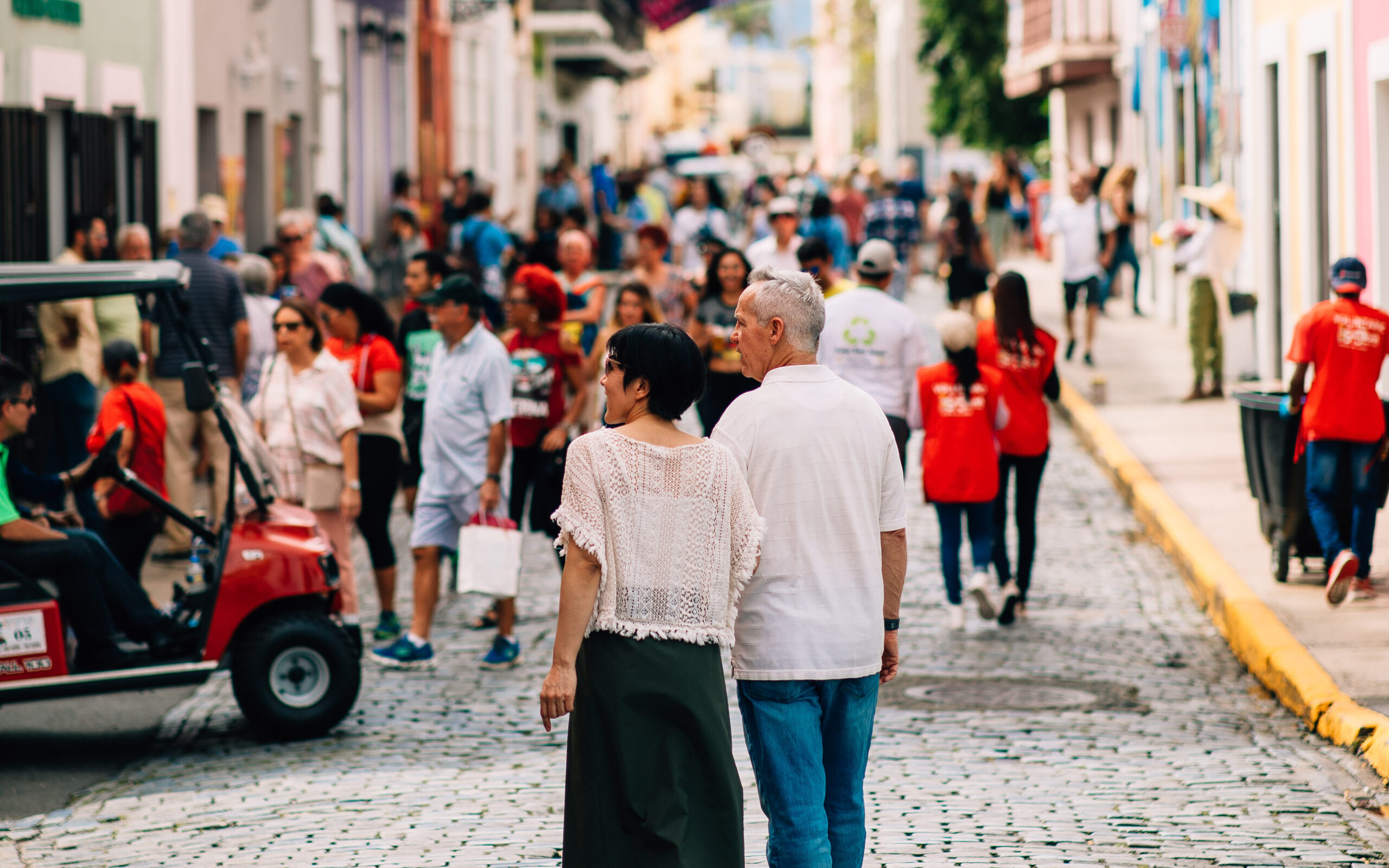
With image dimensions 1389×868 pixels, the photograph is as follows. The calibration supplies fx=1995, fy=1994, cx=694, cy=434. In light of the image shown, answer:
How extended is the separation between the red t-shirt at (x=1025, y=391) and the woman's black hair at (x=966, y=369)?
0.89 ft

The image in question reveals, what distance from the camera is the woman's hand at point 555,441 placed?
9.43 meters

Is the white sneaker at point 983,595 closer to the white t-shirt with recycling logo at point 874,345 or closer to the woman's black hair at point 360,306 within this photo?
the white t-shirt with recycling logo at point 874,345

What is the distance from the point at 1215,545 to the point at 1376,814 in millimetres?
4759

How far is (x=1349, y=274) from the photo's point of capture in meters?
9.42

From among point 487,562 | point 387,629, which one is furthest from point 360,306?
point 487,562

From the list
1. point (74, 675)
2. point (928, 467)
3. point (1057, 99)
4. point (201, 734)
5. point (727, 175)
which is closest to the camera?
point (74, 675)

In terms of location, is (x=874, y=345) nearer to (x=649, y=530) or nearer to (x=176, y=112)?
(x=649, y=530)

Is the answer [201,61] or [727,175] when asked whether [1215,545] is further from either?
[727,175]

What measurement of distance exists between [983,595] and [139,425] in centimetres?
416

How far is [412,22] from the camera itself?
29375 millimetres

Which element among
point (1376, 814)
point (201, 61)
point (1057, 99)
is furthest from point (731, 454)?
point (1057, 99)

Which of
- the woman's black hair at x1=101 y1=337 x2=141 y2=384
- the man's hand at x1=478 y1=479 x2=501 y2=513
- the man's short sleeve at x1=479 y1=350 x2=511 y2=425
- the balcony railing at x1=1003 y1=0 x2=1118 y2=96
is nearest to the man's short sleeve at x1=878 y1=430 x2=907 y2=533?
the man's hand at x1=478 y1=479 x2=501 y2=513

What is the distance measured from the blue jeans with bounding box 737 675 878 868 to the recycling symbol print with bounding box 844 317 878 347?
4607 mm

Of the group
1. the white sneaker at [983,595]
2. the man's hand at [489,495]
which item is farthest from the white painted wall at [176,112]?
the white sneaker at [983,595]
